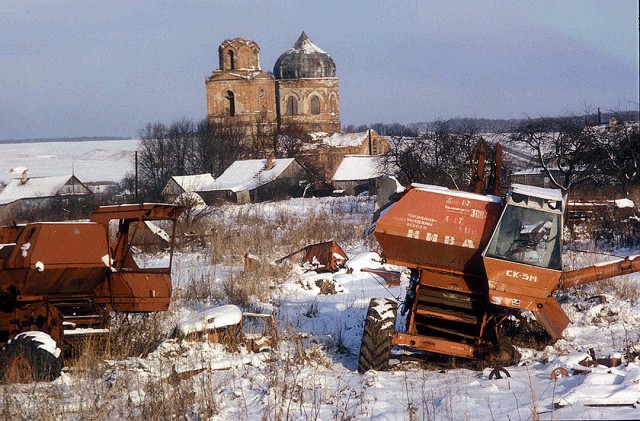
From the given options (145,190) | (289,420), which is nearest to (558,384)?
(289,420)

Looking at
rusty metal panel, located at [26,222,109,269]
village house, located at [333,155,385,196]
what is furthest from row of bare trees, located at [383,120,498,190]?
rusty metal panel, located at [26,222,109,269]

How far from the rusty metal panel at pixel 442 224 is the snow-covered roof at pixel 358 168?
5782 centimetres

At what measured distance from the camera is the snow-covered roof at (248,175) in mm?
66500

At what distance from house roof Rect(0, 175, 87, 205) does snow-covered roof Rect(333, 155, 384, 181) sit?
24195mm

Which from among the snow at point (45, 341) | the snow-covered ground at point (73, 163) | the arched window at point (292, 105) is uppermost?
the arched window at point (292, 105)

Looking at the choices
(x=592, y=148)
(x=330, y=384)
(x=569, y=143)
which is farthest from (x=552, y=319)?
(x=569, y=143)

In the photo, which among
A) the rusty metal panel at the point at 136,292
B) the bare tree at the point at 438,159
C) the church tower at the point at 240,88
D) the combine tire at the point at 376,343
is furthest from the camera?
the church tower at the point at 240,88

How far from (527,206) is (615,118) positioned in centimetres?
3299

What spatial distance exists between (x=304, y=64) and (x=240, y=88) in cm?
707

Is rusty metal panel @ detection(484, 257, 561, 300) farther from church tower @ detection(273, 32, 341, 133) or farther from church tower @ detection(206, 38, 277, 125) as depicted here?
church tower @ detection(273, 32, 341, 133)

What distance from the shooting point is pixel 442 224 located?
34.8ft

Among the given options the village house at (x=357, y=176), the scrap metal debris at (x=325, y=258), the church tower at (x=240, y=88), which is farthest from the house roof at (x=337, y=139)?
the scrap metal debris at (x=325, y=258)

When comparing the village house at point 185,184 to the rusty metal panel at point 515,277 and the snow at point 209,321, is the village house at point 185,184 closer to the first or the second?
the snow at point 209,321

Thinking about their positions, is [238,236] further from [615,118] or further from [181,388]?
[615,118]
